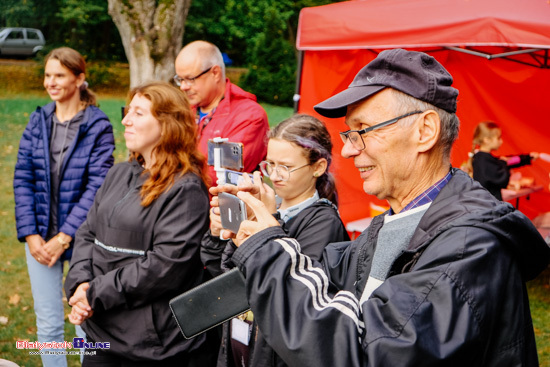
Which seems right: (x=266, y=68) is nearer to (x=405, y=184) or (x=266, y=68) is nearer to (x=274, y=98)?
(x=274, y=98)

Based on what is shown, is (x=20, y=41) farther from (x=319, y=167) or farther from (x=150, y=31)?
(x=319, y=167)

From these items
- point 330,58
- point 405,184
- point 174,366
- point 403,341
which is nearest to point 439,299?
point 403,341

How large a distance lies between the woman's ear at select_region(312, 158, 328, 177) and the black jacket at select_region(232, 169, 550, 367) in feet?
3.76

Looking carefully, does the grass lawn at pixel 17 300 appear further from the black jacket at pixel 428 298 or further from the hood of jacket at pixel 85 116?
the black jacket at pixel 428 298

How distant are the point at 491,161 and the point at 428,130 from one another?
4.55 metres

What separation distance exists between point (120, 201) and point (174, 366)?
854 mm

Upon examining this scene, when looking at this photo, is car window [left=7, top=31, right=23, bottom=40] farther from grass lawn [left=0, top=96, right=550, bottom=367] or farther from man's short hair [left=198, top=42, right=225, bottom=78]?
man's short hair [left=198, top=42, right=225, bottom=78]

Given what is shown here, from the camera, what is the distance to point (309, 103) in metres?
5.90

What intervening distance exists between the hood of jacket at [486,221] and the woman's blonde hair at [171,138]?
5.14 ft

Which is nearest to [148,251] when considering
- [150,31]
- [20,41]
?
[150,31]

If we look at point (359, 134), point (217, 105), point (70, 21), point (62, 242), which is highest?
point (359, 134)

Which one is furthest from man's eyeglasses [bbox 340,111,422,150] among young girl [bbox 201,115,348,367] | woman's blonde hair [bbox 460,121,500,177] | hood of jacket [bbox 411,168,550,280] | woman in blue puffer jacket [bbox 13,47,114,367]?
woman's blonde hair [bbox 460,121,500,177]

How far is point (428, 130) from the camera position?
1383 mm

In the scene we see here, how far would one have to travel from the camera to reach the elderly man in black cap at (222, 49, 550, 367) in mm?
1137
